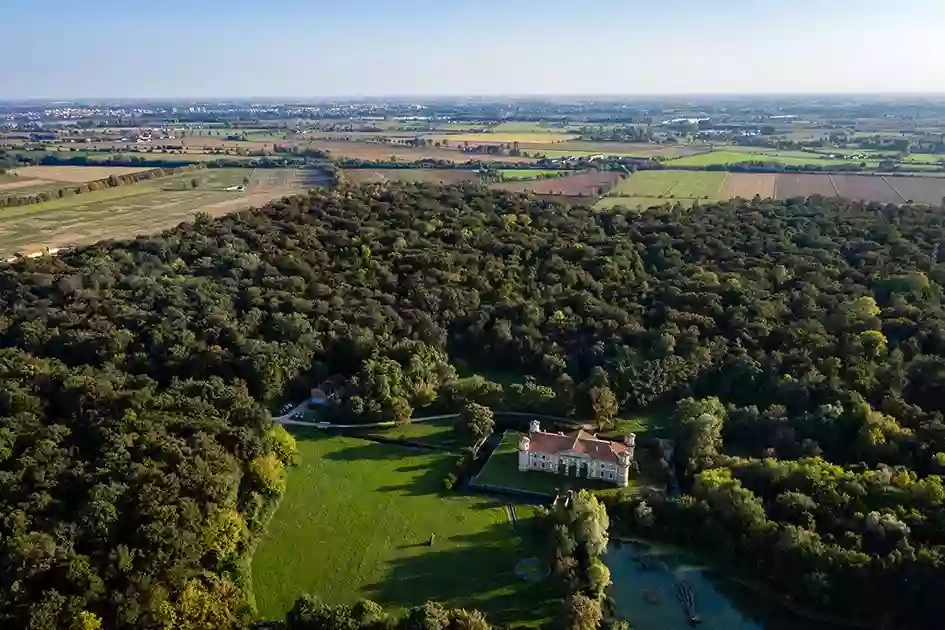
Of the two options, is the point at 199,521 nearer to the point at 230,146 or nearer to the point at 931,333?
the point at 931,333

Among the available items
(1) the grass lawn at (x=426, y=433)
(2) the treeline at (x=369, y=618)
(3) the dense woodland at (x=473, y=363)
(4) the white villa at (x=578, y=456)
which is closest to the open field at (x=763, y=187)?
(3) the dense woodland at (x=473, y=363)

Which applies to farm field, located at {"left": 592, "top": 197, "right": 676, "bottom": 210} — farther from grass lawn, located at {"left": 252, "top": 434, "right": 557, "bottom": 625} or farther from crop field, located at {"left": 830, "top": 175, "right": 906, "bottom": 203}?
grass lawn, located at {"left": 252, "top": 434, "right": 557, "bottom": 625}

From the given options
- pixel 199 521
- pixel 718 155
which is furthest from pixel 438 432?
pixel 718 155

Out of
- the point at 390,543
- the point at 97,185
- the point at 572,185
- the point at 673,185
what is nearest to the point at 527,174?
the point at 572,185

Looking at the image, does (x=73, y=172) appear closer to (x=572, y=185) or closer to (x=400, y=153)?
(x=400, y=153)

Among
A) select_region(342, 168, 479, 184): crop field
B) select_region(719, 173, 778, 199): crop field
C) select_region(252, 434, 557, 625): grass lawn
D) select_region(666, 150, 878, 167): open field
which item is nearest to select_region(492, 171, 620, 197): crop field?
select_region(342, 168, 479, 184): crop field
